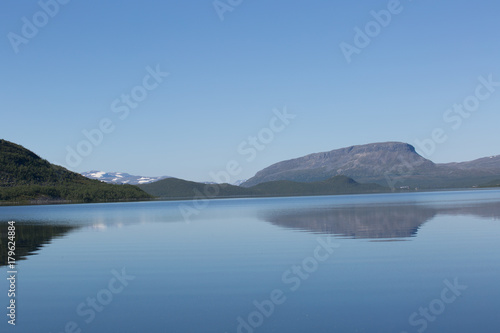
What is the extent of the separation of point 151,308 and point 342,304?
6532mm

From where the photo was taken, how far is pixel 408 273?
2261 cm

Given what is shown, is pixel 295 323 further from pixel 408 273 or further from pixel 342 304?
pixel 408 273

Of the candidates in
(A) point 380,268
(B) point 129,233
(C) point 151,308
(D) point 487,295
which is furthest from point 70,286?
(B) point 129,233

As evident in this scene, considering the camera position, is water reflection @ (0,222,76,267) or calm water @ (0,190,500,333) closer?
calm water @ (0,190,500,333)
